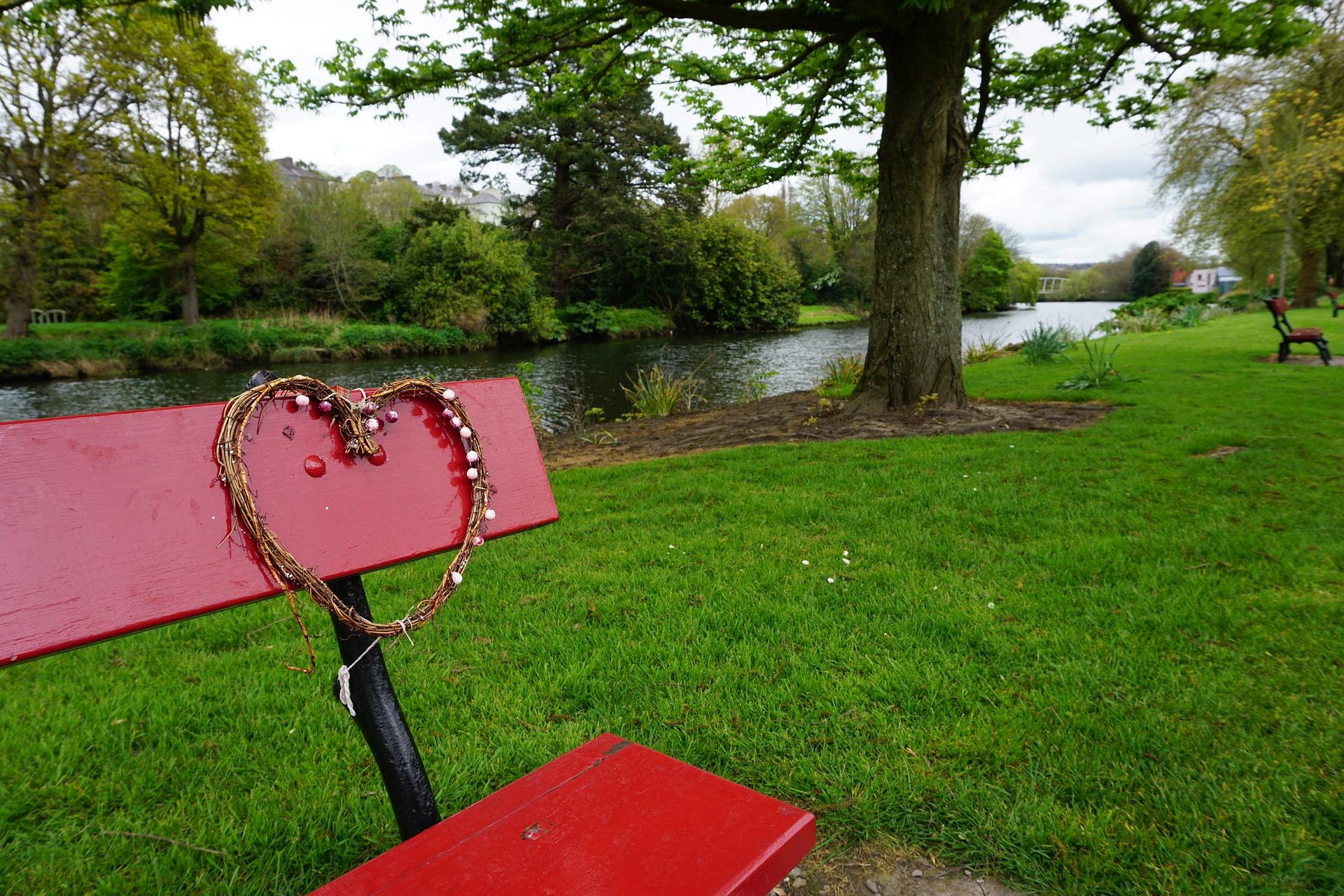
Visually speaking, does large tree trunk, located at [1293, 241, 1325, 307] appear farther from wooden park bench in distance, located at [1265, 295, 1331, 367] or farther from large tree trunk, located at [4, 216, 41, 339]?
large tree trunk, located at [4, 216, 41, 339]

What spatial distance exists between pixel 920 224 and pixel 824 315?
139ft

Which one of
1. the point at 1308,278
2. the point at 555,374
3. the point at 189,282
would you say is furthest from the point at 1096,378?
the point at 189,282

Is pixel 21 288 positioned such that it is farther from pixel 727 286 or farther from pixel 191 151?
pixel 727 286

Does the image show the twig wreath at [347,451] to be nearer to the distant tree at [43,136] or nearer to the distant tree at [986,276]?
the distant tree at [43,136]

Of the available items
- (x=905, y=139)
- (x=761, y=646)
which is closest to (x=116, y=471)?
(x=761, y=646)

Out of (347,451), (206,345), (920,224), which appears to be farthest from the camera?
(206,345)

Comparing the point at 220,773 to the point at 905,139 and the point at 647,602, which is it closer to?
the point at 647,602

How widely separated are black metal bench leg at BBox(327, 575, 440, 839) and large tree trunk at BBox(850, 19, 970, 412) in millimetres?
6976

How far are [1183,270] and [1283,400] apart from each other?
2154 inches

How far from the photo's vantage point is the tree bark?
27406 millimetres

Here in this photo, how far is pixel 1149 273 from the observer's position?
196 feet

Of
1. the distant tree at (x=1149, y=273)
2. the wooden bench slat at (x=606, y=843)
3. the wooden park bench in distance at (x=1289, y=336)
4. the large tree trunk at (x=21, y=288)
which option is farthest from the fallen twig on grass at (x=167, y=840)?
the distant tree at (x=1149, y=273)

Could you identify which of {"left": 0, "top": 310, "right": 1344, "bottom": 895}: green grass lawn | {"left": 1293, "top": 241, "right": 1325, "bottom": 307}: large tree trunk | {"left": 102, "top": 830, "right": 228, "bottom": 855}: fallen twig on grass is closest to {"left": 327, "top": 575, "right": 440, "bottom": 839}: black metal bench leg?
{"left": 0, "top": 310, "right": 1344, "bottom": 895}: green grass lawn

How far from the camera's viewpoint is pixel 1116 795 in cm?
206
